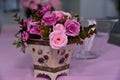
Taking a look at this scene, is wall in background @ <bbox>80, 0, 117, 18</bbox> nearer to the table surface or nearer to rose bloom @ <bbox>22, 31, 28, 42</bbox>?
the table surface

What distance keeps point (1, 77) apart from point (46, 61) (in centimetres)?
16

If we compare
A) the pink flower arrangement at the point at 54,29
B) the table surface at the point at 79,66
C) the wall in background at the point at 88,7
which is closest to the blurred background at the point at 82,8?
the wall in background at the point at 88,7

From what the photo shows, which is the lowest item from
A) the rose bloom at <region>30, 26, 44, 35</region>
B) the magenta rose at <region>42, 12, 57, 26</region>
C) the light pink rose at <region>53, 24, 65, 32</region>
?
the rose bloom at <region>30, 26, 44, 35</region>

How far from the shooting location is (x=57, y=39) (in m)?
0.82

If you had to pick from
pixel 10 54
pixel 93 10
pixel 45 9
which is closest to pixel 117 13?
pixel 93 10

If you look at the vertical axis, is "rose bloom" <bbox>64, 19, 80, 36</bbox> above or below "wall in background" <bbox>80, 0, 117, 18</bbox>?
above

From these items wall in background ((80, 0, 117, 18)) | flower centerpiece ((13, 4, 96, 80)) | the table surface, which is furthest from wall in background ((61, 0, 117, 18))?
flower centerpiece ((13, 4, 96, 80))

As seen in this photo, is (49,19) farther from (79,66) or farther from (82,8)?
(82,8)

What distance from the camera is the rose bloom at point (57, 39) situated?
0.81m

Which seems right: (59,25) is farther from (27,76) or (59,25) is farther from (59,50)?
(27,76)

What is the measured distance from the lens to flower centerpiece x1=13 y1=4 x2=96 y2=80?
0.83 m

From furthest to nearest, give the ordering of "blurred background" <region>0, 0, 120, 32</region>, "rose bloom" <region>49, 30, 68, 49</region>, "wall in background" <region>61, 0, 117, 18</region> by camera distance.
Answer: "wall in background" <region>61, 0, 117, 18</region>, "blurred background" <region>0, 0, 120, 32</region>, "rose bloom" <region>49, 30, 68, 49</region>

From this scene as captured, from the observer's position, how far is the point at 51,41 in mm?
817

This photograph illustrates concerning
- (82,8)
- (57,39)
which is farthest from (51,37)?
(82,8)
